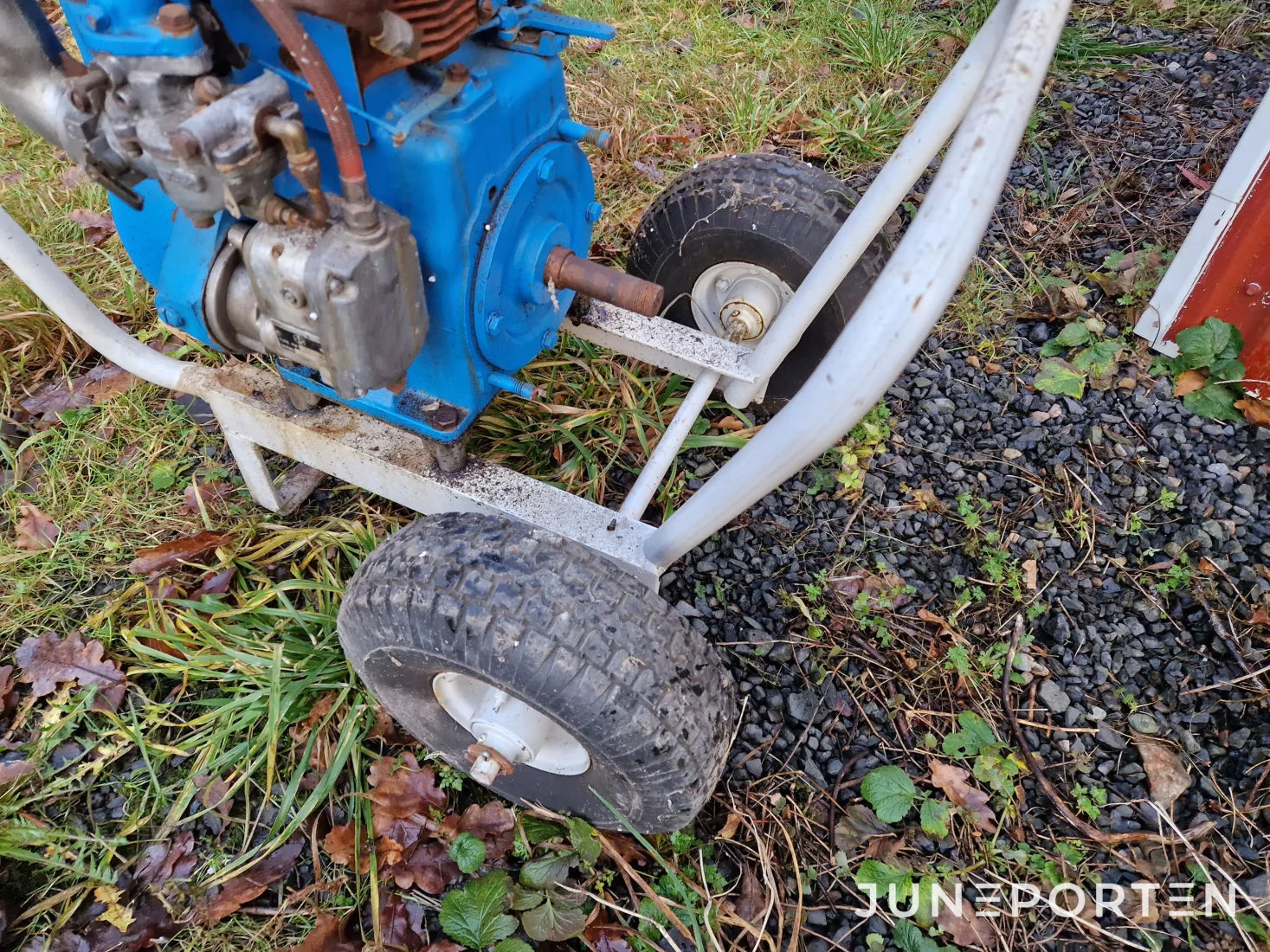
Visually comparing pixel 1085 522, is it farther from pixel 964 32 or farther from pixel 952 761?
pixel 964 32

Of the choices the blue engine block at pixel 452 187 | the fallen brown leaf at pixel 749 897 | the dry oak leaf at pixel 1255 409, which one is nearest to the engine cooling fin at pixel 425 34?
the blue engine block at pixel 452 187

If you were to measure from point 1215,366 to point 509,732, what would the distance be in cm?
233

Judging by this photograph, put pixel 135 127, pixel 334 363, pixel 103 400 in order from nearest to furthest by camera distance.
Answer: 1. pixel 135 127
2. pixel 334 363
3. pixel 103 400

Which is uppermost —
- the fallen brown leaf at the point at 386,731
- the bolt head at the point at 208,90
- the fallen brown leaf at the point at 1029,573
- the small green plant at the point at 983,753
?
the bolt head at the point at 208,90

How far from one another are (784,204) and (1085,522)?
117 centimetres

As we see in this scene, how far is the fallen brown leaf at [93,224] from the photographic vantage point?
305cm

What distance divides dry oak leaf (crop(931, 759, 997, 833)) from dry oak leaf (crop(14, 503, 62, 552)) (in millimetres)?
2294

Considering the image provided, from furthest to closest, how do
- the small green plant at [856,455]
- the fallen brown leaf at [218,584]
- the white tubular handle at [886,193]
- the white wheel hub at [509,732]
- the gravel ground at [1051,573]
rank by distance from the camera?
the small green plant at [856,455] < the fallen brown leaf at [218,584] < the gravel ground at [1051,573] < the white wheel hub at [509,732] < the white tubular handle at [886,193]

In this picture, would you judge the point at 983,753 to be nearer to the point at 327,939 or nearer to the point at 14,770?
the point at 327,939

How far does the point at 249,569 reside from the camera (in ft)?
7.32

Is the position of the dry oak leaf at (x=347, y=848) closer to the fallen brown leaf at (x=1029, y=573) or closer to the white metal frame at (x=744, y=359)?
the white metal frame at (x=744, y=359)

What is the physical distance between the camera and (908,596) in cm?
220

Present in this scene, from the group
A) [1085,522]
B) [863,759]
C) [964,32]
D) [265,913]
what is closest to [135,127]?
[265,913]

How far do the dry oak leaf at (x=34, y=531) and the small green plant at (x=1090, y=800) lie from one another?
8.52ft
